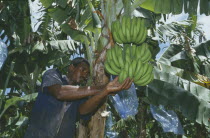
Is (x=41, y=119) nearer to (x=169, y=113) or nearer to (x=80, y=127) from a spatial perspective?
(x=80, y=127)

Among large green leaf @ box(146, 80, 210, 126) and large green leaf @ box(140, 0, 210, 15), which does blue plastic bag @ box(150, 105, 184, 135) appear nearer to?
large green leaf @ box(146, 80, 210, 126)

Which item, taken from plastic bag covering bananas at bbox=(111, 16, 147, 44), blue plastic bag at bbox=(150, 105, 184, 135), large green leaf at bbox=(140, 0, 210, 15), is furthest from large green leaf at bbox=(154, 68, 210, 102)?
plastic bag covering bananas at bbox=(111, 16, 147, 44)

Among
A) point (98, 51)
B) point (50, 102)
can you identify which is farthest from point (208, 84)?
point (50, 102)

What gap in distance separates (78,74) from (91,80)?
180 millimetres

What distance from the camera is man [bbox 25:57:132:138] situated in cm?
208

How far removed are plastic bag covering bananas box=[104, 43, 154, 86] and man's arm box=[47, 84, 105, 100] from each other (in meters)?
0.18

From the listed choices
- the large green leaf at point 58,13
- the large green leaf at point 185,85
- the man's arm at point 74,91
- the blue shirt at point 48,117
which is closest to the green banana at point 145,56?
the man's arm at point 74,91

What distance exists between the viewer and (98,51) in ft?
8.29

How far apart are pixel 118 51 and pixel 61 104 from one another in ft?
2.17

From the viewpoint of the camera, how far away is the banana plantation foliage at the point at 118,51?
6.98 feet

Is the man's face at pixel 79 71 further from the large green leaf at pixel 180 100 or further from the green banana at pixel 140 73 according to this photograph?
the large green leaf at pixel 180 100

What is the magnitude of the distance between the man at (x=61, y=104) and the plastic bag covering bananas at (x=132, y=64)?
0.18 metres

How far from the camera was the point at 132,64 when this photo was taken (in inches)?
74.0

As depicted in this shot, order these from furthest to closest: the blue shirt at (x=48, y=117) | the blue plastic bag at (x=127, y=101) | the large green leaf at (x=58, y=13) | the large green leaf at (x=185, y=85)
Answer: the blue plastic bag at (x=127, y=101)
the large green leaf at (x=185, y=85)
the large green leaf at (x=58, y=13)
the blue shirt at (x=48, y=117)
